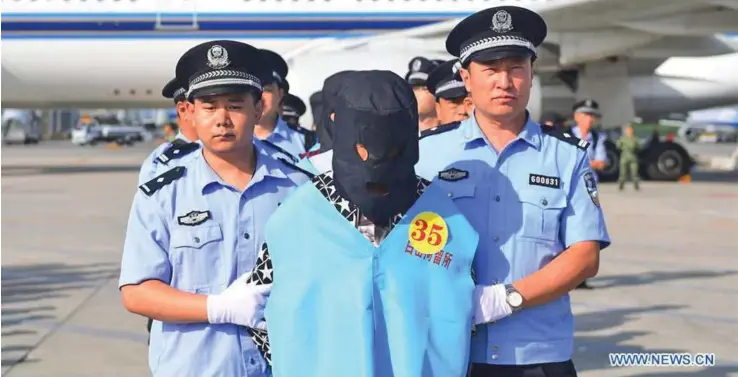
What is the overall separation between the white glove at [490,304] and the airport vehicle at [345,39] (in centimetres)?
1271

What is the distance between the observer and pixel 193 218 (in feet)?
8.59

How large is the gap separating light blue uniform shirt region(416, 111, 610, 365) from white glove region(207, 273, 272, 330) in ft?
1.93

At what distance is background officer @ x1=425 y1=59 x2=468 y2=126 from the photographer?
177 inches

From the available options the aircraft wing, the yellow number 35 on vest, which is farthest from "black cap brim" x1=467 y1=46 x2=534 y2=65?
the aircraft wing

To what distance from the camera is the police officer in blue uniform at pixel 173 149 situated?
2.90m

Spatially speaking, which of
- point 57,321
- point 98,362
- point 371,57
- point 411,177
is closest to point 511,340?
point 411,177

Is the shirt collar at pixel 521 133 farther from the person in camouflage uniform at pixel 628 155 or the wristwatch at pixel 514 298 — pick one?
the person in camouflage uniform at pixel 628 155

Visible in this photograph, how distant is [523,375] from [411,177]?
774 mm

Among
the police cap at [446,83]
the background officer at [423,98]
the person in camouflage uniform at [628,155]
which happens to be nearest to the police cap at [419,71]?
the background officer at [423,98]

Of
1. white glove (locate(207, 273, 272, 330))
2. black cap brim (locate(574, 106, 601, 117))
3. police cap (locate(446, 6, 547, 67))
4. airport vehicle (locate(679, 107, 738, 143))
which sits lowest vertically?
white glove (locate(207, 273, 272, 330))

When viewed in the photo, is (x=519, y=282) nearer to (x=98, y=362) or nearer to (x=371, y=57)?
(x=98, y=362)

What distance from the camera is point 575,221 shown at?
2.70 meters

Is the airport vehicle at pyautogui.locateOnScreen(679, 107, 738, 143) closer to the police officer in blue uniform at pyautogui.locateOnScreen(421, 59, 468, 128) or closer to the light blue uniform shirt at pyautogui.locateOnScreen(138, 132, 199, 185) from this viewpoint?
the police officer in blue uniform at pyautogui.locateOnScreen(421, 59, 468, 128)

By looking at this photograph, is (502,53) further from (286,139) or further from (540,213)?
(286,139)
